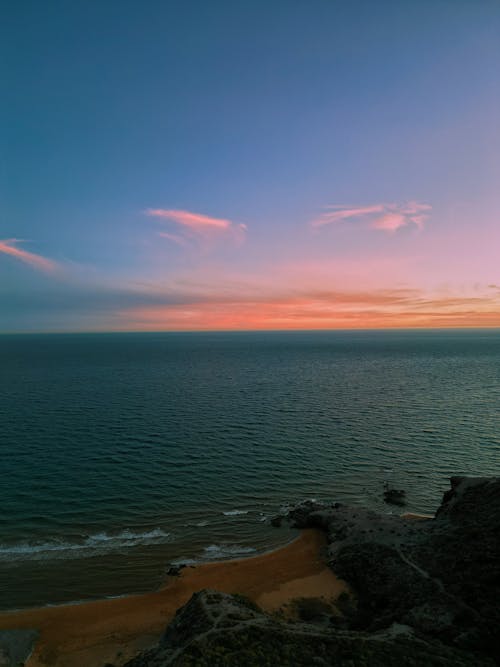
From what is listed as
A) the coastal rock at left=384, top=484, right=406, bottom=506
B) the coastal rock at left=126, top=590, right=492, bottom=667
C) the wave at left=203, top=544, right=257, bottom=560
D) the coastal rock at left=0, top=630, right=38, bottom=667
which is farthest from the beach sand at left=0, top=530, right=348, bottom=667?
the coastal rock at left=384, top=484, right=406, bottom=506

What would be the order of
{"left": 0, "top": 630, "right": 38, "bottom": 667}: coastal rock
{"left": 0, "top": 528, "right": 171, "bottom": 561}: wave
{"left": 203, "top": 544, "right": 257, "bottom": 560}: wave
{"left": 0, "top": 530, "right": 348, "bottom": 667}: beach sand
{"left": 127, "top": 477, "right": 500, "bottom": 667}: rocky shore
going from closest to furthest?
1. {"left": 127, "top": 477, "right": 500, "bottom": 667}: rocky shore
2. {"left": 0, "top": 630, "right": 38, "bottom": 667}: coastal rock
3. {"left": 0, "top": 530, "right": 348, "bottom": 667}: beach sand
4. {"left": 0, "top": 528, "right": 171, "bottom": 561}: wave
5. {"left": 203, "top": 544, "right": 257, "bottom": 560}: wave

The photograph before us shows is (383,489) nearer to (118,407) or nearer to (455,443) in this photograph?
(455,443)

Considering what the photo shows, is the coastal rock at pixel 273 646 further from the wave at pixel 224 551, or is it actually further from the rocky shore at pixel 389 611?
the wave at pixel 224 551

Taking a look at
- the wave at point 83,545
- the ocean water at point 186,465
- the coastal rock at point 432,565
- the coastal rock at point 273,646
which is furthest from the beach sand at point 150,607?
the wave at point 83,545

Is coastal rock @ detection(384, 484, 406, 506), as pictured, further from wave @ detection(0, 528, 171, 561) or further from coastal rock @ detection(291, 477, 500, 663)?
wave @ detection(0, 528, 171, 561)

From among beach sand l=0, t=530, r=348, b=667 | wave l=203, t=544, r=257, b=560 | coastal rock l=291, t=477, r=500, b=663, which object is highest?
coastal rock l=291, t=477, r=500, b=663
